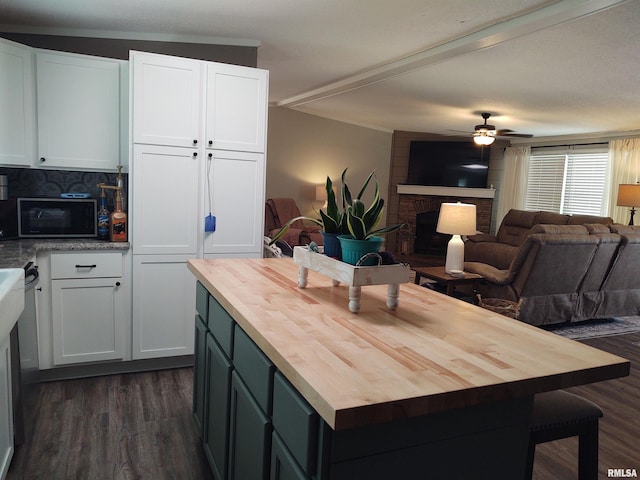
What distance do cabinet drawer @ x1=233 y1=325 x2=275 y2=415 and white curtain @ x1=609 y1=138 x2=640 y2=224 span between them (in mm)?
7119

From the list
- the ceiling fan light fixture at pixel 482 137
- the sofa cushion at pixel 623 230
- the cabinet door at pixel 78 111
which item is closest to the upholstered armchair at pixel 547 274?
the sofa cushion at pixel 623 230

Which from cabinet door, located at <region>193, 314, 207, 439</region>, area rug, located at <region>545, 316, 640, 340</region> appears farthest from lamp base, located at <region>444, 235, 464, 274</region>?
cabinet door, located at <region>193, 314, 207, 439</region>

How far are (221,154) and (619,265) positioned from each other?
3.96 m

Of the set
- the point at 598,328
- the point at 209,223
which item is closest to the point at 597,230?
the point at 598,328

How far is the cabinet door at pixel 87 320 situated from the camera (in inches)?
115

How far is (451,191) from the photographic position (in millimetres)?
8789

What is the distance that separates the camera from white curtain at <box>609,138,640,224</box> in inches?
270

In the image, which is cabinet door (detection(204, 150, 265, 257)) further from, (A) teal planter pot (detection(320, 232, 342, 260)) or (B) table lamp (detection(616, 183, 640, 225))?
(B) table lamp (detection(616, 183, 640, 225))

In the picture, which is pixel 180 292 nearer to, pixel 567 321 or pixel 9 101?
pixel 9 101

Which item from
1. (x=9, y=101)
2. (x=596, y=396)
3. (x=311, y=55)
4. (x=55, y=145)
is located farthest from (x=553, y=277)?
(x=9, y=101)

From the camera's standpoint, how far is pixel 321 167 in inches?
325

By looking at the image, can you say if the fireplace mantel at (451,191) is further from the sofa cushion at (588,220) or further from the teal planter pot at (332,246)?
the teal planter pot at (332,246)

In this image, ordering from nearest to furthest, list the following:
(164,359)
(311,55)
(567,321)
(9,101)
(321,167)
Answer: (9,101)
(164,359)
(311,55)
(567,321)
(321,167)

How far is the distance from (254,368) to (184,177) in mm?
1978
